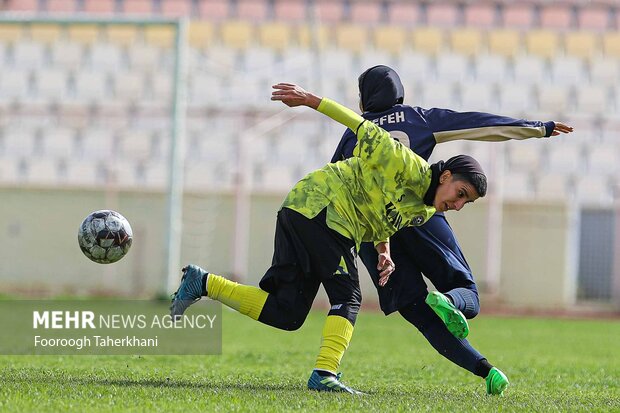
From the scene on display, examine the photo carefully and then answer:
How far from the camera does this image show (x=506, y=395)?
5.44 m

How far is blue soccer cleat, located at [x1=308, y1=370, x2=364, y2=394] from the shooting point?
5.17 metres

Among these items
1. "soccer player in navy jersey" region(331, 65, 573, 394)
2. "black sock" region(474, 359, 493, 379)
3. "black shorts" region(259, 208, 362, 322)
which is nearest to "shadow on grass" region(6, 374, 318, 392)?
"black shorts" region(259, 208, 362, 322)

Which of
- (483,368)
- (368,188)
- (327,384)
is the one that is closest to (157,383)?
(327,384)

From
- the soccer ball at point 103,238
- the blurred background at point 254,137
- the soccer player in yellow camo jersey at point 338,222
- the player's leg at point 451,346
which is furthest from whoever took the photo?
the blurred background at point 254,137

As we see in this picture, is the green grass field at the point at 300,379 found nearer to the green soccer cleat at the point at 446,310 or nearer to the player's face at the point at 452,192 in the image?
the green soccer cleat at the point at 446,310

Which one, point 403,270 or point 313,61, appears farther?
point 313,61

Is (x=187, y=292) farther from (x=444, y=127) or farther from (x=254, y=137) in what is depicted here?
(x=254, y=137)

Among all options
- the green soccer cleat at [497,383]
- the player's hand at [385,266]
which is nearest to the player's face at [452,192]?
the player's hand at [385,266]

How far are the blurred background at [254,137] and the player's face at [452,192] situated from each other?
35.2 ft

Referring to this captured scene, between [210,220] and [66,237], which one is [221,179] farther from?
[66,237]

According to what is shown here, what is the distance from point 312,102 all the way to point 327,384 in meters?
1.43

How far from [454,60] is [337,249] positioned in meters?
15.0

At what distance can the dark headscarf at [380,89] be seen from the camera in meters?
5.73

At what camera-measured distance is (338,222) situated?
5219mm
